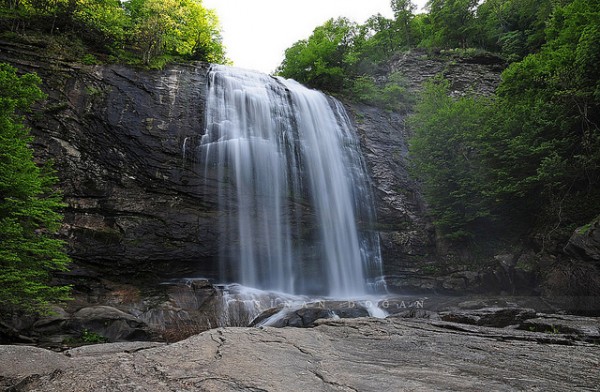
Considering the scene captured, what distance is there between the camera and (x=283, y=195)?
14.6 meters

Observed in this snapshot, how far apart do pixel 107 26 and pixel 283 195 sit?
11361mm

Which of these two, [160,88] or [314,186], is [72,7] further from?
[314,186]

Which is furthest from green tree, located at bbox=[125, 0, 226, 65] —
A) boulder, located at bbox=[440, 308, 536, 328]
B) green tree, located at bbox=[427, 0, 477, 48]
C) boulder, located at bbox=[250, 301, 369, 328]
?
green tree, located at bbox=[427, 0, 477, 48]

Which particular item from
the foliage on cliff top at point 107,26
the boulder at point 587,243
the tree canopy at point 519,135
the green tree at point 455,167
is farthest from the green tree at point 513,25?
the foliage on cliff top at point 107,26

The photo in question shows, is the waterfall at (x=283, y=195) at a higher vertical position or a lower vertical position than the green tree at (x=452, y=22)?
lower

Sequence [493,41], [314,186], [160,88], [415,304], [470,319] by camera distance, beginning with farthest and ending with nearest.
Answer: [493,41] → [314,186] → [160,88] → [415,304] → [470,319]

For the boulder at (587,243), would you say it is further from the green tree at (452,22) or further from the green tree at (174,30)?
the green tree at (452,22)

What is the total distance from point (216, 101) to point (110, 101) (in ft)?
13.9

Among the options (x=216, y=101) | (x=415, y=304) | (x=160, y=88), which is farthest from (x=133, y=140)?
(x=415, y=304)

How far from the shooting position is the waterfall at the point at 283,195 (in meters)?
13.7

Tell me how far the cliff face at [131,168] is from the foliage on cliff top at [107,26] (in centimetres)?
147

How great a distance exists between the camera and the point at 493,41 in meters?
27.7

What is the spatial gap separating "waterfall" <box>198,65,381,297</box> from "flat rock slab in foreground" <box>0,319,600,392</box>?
9422 millimetres

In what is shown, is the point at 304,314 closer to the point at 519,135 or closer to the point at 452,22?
the point at 519,135
